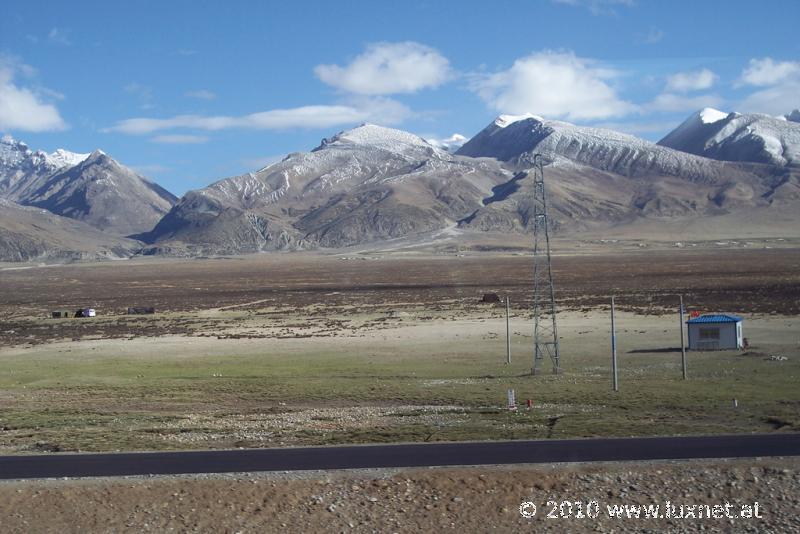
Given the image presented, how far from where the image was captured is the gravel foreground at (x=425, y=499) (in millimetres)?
17594

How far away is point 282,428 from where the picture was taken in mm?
25891

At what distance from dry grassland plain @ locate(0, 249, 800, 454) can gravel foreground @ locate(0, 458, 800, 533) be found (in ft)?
12.9

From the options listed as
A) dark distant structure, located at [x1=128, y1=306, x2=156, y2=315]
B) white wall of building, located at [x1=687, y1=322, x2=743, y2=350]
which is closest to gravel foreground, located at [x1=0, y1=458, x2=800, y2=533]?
white wall of building, located at [x1=687, y1=322, x2=743, y2=350]

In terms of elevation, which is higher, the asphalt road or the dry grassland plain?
the asphalt road

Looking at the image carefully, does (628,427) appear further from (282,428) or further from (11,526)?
(11,526)

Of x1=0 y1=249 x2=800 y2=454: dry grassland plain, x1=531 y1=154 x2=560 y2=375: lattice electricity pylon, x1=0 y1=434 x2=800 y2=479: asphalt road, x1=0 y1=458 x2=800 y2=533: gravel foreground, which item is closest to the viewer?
x1=0 y1=458 x2=800 y2=533: gravel foreground

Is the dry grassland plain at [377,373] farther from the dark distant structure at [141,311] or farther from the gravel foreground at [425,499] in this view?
the gravel foreground at [425,499]

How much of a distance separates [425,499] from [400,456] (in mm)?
2838

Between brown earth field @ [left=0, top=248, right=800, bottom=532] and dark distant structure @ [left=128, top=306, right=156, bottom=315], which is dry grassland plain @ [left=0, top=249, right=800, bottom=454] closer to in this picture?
brown earth field @ [left=0, top=248, right=800, bottom=532]

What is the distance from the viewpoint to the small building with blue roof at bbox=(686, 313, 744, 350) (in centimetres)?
4650

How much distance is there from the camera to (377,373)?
42688mm

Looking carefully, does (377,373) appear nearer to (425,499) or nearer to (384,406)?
(384,406)

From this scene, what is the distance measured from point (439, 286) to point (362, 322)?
4822 cm

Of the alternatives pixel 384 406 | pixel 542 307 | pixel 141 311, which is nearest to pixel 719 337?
pixel 384 406
